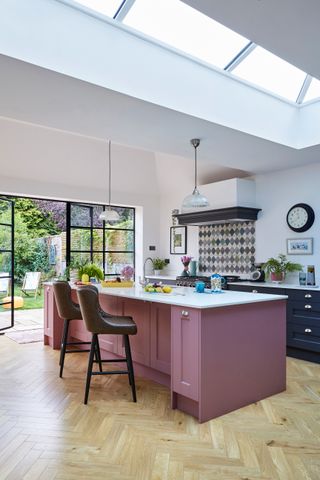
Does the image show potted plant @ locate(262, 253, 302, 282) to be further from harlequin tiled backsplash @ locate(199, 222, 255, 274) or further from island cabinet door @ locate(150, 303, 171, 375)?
island cabinet door @ locate(150, 303, 171, 375)

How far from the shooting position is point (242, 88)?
387cm

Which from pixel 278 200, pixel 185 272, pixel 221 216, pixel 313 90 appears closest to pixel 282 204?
pixel 278 200

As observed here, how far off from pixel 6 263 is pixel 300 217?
15.0 feet

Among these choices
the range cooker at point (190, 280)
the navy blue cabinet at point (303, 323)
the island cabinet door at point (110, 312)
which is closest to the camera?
the island cabinet door at point (110, 312)

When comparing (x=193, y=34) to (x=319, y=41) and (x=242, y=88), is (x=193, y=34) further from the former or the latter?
(x=319, y=41)

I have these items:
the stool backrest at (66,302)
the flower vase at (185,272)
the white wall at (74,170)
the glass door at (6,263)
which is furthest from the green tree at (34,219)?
the stool backrest at (66,302)

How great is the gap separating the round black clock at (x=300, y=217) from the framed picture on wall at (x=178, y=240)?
223 cm

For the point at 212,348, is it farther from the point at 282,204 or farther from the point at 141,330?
the point at 282,204

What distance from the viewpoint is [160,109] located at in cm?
336

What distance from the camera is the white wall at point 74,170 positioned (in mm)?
5500

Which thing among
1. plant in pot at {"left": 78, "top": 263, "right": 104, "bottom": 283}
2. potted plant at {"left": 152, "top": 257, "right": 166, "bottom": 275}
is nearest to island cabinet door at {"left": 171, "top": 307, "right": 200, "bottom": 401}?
plant in pot at {"left": 78, "top": 263, "right": 104, "bottom": 283}

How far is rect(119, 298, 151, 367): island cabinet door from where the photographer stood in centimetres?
369

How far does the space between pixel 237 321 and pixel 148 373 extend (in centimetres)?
122

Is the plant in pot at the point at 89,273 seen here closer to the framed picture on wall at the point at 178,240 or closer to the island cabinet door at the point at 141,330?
the island cabinet door at the point at 141,330
